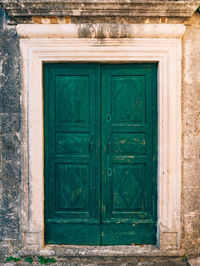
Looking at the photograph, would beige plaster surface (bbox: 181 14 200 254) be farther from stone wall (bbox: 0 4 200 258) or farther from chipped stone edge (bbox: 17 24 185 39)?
chipped stone edge (bbox: 17 24 185 39)

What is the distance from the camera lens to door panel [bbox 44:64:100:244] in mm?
3410

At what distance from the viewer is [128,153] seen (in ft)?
11.3

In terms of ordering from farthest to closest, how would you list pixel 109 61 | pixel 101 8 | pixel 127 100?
pixel 127 100
pixel 109 61
pixel 101 8

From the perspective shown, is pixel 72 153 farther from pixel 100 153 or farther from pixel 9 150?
pixel 9 150

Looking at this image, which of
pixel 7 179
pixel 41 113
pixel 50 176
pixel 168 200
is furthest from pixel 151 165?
pixel 7 179

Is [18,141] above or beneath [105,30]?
beneath

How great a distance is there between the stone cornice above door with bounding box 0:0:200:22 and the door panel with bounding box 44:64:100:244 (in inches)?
25.3

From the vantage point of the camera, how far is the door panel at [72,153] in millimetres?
3410

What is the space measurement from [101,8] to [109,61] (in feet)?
2.05

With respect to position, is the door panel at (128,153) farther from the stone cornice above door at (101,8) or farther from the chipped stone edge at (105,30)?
the stone cornice above door at (101,8)

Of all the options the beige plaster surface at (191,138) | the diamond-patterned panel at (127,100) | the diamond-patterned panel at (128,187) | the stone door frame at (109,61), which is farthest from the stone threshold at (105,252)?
the diamond-patterned panel at (127,100)

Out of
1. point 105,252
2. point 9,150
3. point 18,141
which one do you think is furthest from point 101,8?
point 105,252

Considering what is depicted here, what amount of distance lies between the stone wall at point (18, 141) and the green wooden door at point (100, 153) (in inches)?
14.8

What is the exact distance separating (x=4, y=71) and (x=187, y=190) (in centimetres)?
284
